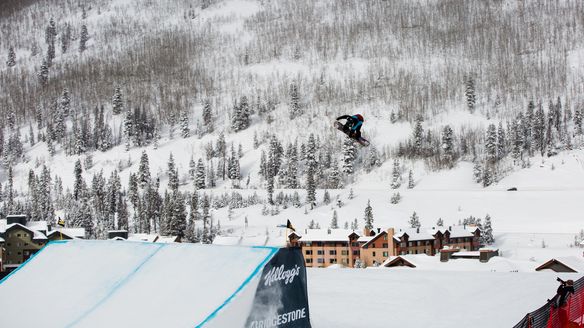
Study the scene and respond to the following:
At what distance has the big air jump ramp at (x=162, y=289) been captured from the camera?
18.6 ft

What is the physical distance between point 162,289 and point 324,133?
136421 millimetres

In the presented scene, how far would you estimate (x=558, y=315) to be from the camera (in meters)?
7.74

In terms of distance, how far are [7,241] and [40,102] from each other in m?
141

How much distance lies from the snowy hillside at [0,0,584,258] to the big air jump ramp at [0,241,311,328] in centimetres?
6616

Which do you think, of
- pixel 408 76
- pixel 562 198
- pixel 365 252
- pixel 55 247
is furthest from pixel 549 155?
pixel 55 247

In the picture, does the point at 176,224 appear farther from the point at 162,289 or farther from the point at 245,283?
the point at 245,283

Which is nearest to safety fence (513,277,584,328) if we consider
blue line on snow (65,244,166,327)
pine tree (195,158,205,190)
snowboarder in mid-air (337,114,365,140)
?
blue line on snow (65,244,166,327)

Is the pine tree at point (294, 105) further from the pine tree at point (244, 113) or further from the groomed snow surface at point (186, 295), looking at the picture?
the groomed snow surface at point (186, 295)

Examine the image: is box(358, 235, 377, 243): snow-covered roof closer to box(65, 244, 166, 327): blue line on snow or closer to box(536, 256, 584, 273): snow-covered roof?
box(536, 256, 584, 273): snow-covered roof

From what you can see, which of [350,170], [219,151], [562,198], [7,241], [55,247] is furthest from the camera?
[219,151]

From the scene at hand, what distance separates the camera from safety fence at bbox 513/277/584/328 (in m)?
7.01

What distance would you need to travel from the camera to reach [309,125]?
147250 mm

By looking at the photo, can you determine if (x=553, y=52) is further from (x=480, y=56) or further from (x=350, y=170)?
(x=350, y=170)

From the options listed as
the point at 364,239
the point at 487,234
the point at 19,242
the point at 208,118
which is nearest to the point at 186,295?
the point at 19,242
